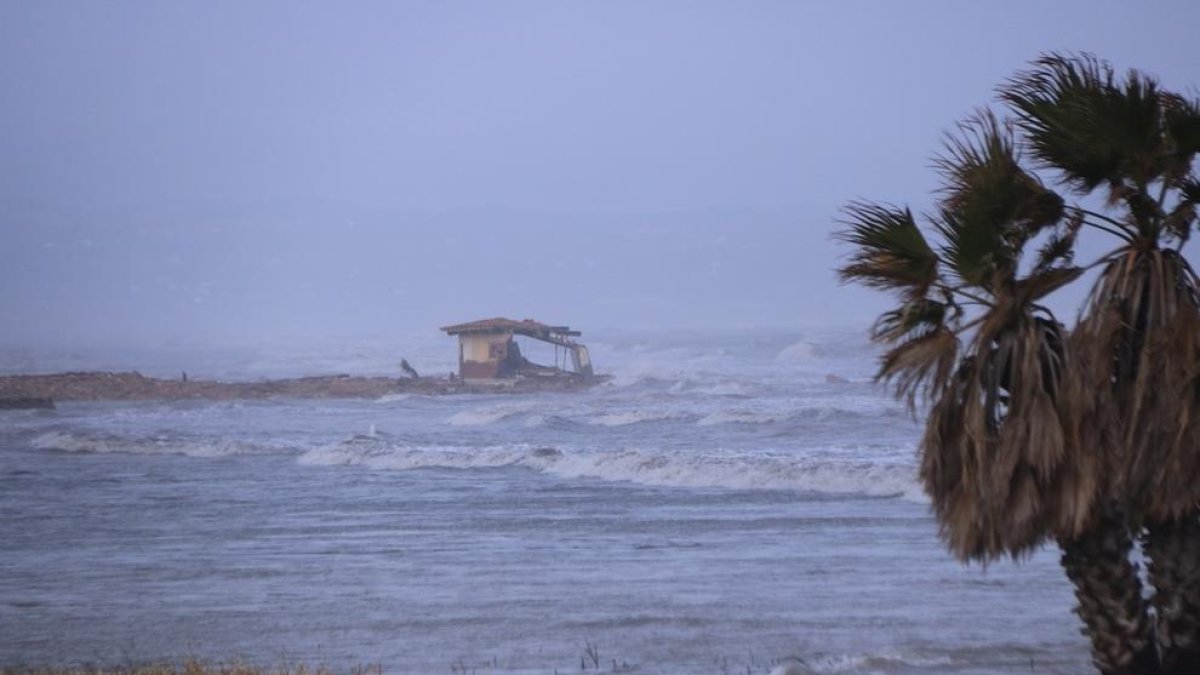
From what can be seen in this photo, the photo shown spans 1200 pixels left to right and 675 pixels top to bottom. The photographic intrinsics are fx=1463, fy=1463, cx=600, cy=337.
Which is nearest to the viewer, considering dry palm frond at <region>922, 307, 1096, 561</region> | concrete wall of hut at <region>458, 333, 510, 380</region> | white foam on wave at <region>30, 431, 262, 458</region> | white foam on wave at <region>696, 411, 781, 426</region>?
dry palm frond at <region>922, 307, 1096, 561</region>

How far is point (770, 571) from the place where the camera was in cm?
1541

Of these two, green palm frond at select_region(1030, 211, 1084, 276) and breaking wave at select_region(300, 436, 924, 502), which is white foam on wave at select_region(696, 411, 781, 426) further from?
green palm frond at select_region(1030, 211, 1084, 276)

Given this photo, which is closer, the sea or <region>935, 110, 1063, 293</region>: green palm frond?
<region>935, 110, 1063, 293</region>: green palm frond

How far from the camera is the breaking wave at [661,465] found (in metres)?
22.9

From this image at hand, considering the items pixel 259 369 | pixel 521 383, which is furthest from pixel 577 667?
pixel 259 369

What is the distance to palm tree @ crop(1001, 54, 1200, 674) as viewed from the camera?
23.9ft

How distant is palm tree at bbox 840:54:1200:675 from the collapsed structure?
34174 mm

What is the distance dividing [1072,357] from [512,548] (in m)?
11.2

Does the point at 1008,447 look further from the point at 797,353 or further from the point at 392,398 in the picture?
the point at 797,353

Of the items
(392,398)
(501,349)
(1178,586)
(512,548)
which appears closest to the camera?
(1178,586)

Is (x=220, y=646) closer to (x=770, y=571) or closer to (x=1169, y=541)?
(x=770, y=571)

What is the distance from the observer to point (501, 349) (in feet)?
143

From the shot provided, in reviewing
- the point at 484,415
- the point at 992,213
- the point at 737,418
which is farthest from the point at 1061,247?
the point at 484,415

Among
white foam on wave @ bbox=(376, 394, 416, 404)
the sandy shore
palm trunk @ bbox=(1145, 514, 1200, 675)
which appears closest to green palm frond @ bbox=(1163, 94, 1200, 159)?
palm trunk @ bbox=(1145, 514, 1200, 675)
